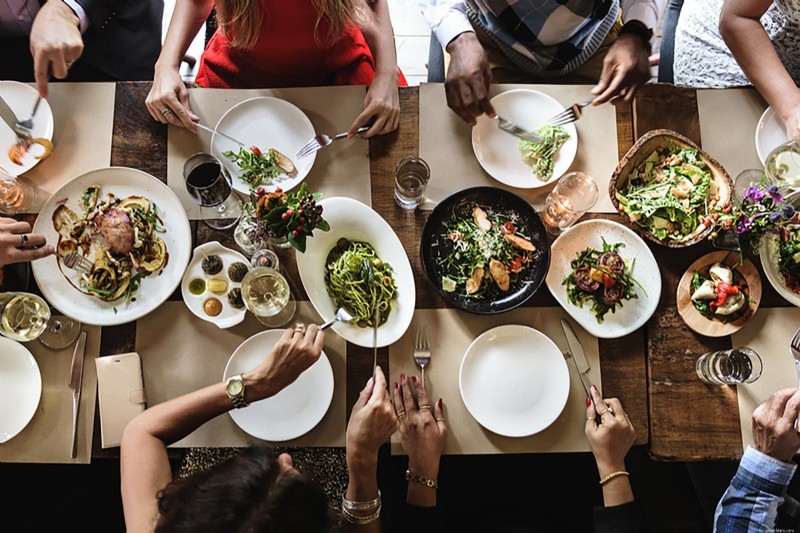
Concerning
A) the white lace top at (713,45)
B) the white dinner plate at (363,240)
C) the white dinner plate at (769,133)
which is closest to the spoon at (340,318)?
the white dinner plate at (363,240)

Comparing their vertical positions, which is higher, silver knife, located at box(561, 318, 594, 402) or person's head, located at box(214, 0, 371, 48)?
person's head, located at box(214, 0, 371, 48)

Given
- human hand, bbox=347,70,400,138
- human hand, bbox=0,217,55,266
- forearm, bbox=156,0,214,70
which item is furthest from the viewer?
forearm, bbox=156,0,214,70

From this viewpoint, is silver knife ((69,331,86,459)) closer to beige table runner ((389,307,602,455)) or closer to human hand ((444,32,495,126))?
beige table runner ((389,307,602,455))

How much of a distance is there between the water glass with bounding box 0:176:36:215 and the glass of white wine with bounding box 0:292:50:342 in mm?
269

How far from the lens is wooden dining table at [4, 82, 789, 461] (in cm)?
156

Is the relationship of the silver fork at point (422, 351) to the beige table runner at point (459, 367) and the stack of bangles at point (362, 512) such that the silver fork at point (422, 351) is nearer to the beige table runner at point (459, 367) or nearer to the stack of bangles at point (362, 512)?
the beige table runner at point (459, 367)

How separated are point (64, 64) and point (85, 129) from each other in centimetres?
22

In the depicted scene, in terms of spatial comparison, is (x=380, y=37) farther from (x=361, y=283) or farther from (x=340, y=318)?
(x=340, y=318)

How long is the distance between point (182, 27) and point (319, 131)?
640 millimetres

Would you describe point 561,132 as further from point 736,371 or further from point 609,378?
point 736,371

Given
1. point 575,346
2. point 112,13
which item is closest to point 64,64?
point 112,13

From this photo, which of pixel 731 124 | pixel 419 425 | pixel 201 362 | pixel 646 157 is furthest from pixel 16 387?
pixel 731 124

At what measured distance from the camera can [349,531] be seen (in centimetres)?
153

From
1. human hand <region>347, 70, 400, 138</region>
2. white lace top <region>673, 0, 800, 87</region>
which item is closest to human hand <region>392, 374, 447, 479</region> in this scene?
human hand <region>347, 70, 400, 138</region>
